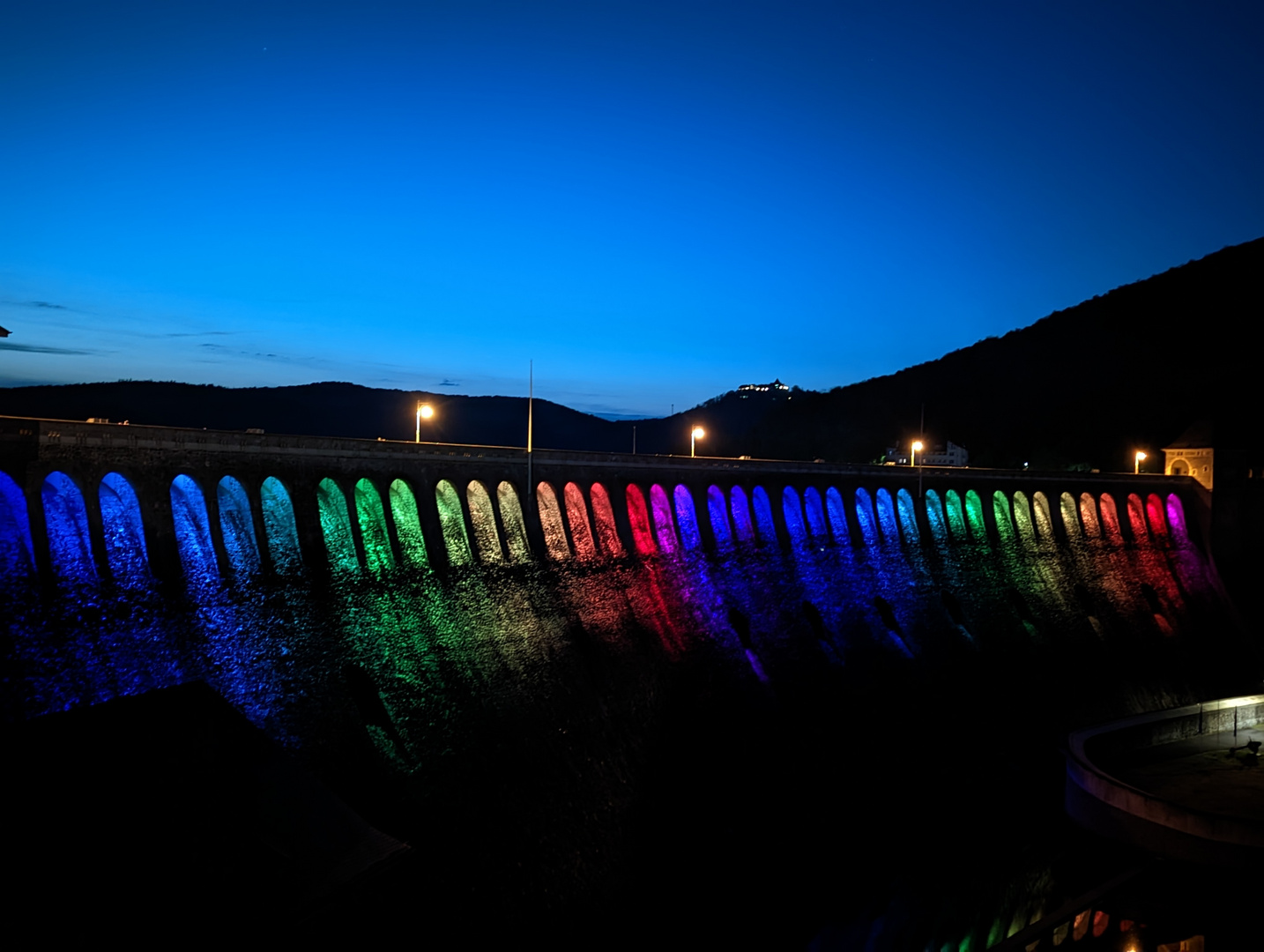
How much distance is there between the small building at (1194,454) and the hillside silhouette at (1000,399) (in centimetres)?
2790

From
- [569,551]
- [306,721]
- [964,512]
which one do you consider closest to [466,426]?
[964,512]

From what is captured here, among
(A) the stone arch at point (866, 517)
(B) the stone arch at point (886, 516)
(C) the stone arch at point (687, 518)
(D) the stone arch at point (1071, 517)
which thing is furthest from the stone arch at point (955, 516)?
(C) the stone arch at point (687, 518)

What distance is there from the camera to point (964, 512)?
49.2 meters

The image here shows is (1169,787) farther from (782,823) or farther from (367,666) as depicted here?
(367,666)

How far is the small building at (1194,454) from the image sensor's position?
5872 cm

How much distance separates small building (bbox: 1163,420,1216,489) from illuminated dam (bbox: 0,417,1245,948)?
17973 millimetres

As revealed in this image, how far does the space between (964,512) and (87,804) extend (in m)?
44.0

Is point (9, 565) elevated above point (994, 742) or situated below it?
above

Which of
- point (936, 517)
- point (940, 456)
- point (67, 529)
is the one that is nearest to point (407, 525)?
point (67, 529)

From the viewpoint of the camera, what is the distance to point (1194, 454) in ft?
Result: 196

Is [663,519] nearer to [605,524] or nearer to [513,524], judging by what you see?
[605,524]

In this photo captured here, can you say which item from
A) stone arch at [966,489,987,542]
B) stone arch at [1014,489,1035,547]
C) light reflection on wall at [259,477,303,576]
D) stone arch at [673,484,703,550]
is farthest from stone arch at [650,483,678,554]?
stone arch at [1014,489,1035,547]

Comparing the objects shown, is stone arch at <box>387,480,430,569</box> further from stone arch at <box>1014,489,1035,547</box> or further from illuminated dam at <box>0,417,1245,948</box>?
stone arch at <box>1014,489,1035,547</box>

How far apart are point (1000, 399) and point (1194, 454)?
72.9m
